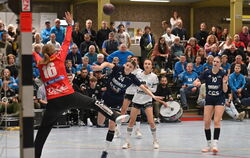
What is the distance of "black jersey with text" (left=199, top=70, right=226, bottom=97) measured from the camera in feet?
34.4

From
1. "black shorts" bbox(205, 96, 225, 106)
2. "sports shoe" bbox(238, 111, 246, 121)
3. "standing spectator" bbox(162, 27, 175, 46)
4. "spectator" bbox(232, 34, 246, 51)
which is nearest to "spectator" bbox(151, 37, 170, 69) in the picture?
"standing spectator" bbox(162, 27, 175, 46)

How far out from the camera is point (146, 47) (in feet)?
64.7

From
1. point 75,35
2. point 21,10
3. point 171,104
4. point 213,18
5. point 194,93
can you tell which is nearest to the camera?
point 21,10

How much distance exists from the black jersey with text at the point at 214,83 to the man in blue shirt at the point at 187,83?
6735 mm

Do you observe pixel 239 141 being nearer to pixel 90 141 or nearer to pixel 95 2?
pixel 90 141

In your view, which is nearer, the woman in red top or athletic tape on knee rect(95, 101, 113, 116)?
the woman in red top

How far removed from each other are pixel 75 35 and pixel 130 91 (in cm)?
762

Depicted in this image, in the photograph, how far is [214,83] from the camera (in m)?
10.5

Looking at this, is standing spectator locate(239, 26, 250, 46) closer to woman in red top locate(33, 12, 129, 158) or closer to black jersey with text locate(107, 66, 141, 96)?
black jersey with text locate(107, 66, 141, 96)

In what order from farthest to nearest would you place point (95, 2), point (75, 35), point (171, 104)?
point (95, 2), point (75, 35), point (171, 104)

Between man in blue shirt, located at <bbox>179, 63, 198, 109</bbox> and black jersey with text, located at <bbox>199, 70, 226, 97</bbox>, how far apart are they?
6735 millimetres

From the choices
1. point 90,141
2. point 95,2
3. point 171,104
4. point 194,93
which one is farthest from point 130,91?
point 95,2

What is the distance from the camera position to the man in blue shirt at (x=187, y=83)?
1741cm

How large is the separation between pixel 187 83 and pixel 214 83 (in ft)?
23.7
